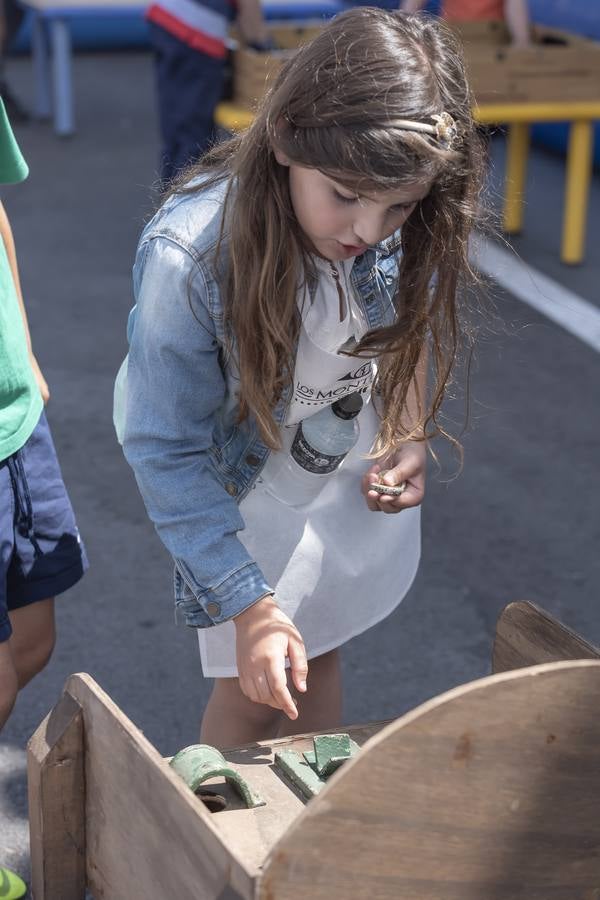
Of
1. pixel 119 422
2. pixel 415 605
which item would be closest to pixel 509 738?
pixel 119 422

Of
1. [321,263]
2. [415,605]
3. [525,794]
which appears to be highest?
[321,263]

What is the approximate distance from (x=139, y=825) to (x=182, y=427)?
0.49m

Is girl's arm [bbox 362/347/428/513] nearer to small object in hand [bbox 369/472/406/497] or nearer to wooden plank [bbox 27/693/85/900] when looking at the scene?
small object in hand [bbox 369/472/406/497]

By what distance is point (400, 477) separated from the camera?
1912mm

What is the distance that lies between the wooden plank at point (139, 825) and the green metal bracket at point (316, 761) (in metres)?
0.22

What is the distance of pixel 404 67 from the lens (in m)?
1.53

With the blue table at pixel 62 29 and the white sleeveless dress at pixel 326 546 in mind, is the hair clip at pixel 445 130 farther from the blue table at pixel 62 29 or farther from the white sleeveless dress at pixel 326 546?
A: the blue table at pixel 62 29

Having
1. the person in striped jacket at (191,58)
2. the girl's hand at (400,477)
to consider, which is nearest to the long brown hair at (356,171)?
the girl's hand at (400,477)

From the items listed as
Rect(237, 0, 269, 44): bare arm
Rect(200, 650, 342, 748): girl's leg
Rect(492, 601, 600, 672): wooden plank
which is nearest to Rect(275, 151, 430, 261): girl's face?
Rect(492, 601, 600, 672): wooden plank

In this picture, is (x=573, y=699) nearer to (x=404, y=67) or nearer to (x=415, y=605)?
(x=404, y=67)

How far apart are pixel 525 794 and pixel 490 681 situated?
155 mm

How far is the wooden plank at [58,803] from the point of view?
5.09 ft

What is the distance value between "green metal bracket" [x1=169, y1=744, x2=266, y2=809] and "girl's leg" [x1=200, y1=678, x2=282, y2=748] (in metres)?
0.40

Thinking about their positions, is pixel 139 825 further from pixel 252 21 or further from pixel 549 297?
pixel 252 21
